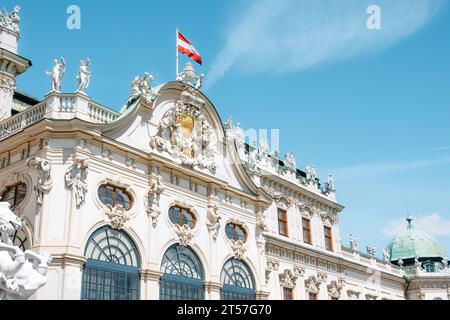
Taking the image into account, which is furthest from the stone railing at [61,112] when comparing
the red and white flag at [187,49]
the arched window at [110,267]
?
the red and white flag at [187,49]

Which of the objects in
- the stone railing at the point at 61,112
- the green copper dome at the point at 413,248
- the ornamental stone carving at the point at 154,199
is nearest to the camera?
the stone railing at the point at 61,112

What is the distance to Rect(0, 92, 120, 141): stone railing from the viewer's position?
26.1m

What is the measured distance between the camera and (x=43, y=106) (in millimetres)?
26641

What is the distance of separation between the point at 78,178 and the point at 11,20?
543 inches

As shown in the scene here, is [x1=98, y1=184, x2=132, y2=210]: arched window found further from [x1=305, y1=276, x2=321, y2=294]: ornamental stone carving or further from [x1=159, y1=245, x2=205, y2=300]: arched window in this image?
[x1=305, y1=276, x2=321, y2=294]: ornamental stone carving

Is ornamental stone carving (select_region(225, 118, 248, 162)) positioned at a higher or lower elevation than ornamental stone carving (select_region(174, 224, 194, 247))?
higher

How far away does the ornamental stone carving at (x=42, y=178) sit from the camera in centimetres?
2450

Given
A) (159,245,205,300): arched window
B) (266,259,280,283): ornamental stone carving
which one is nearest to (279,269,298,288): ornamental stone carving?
(266,259,280,283): ornamental stone carving

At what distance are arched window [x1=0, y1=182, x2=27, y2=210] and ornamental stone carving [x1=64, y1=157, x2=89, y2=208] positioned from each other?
2.28 metres

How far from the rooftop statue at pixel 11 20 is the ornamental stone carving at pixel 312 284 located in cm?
2272

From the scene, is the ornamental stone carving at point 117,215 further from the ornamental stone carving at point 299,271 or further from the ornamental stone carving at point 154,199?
the ornamental stone carving at point 299,271

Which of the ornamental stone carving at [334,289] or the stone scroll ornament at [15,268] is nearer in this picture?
the stone scroll ornament at [15,268]

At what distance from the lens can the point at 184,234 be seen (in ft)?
94.5
